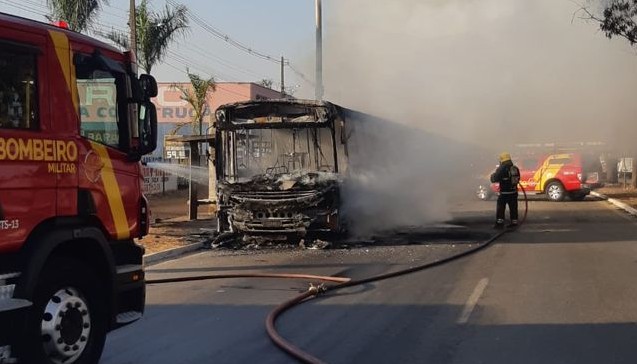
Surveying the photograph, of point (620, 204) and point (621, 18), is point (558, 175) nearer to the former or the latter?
point (620, 204)

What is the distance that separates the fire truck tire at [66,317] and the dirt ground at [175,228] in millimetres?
4214

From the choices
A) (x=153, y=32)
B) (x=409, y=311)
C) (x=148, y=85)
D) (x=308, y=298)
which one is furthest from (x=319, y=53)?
(x=148, y=85)

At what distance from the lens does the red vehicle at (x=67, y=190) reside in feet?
13.8

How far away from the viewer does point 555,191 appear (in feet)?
83.5

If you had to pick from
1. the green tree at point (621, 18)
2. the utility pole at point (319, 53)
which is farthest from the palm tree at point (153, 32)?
the green tree at point (621, 18)

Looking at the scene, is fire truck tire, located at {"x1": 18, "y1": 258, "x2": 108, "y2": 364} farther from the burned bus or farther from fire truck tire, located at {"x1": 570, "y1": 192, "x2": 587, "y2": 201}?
fire truck tire, located at {"x1": 570, "y1": 192, "x2": 587, "y2": 201}

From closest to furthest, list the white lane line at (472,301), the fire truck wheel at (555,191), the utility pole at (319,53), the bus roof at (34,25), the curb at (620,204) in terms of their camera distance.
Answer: the bus roof at (34,25)
the white lane line at (472,301)
the curb at (620,204)
the utility pole at (319,53)
the fire truck wheel at (555,191)

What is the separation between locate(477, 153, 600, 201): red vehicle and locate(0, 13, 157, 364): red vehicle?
21.5 metres

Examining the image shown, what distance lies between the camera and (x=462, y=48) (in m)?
18.1

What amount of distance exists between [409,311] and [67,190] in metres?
3.81

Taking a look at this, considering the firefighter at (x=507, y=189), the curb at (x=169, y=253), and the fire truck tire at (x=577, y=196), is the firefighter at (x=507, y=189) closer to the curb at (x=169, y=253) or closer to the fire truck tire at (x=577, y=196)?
the curb at (x=169, y=253)

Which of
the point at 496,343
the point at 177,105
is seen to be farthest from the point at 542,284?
the point at 177,105

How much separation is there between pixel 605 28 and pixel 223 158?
29.8 feet

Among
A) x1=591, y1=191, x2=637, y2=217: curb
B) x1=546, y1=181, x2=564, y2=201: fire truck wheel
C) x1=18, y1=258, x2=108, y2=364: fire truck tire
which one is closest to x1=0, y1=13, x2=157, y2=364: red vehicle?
x1=18, y1=258, x2=108, y2=364: fire truck tire
